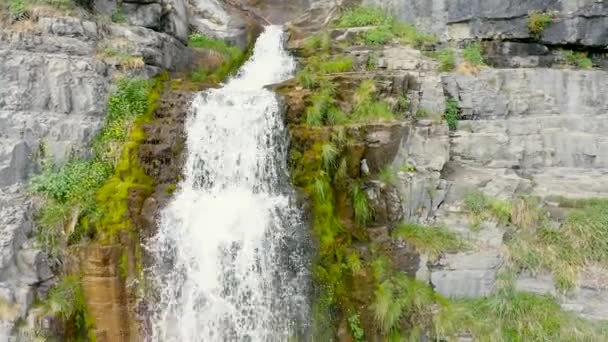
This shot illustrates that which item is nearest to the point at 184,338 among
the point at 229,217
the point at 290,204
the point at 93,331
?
the point at 93,331

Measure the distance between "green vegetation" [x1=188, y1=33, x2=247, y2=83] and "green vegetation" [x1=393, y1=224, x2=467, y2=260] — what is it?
6925 mm

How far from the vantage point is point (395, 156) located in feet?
30.0

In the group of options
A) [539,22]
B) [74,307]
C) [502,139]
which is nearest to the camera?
[74,307]

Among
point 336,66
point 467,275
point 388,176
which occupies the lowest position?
point 467,275

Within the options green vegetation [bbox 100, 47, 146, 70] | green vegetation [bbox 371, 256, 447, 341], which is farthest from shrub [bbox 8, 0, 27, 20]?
green vegetation [bbox 371, 256, 447, 341]

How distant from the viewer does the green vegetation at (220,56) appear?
13.2 meters

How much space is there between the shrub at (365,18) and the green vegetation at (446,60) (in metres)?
1.97

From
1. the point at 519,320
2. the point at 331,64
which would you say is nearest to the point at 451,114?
the point at 331,64

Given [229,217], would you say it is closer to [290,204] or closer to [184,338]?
[290,204]

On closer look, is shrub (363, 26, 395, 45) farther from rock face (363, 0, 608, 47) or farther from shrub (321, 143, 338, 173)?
shrub (321, 143, 338, 173)

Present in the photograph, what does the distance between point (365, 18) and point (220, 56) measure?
428 centimetres

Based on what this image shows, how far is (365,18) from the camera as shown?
13156 mm

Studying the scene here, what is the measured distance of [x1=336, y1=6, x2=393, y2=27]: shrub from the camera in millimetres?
13055

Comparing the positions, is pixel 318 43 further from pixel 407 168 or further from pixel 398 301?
pixel 398 301
